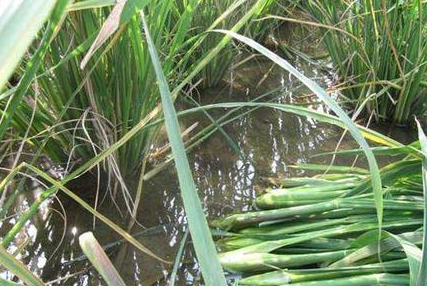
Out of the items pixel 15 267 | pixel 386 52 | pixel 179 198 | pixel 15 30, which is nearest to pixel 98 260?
pixel 15 267

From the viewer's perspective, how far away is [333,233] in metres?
0.97

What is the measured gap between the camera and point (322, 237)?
98 cm

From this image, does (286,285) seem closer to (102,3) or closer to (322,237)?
(322,237)

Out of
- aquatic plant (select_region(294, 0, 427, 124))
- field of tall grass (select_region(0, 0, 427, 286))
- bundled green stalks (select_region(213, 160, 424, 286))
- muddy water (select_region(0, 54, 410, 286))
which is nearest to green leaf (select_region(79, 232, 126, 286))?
field of tall grass (select_region(0, 0, 427, 286))

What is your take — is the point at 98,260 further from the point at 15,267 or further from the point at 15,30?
the point at 15,30

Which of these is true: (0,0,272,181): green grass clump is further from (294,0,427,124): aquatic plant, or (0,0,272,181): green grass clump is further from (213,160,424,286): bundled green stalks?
(294,0,427,124): aquatic plant

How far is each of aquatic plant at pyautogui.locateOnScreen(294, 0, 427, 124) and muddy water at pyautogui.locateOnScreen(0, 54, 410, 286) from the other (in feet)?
0.35

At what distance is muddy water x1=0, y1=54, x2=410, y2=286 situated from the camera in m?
1.01

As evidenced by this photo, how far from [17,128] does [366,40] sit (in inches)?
41.0

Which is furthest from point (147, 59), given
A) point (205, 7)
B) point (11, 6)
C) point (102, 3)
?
point (11, 6)

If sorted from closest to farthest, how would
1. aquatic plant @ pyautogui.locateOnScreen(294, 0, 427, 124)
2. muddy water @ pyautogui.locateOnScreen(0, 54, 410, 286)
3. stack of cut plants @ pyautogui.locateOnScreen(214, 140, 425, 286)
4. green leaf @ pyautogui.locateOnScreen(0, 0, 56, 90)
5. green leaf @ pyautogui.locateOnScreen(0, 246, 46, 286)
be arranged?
green leaf @ pyautogui.locateOnScreen(0, 0, 56, 90)
green leaf @ pyautogui.locateOnScreen(0, 246, 46, 286)
stack of cut plants @ pyautogui.locateOnScreen(214, 140, 425, 286)
muddy water @ pyautogui.locateOnScreen(0, 54, 410, 286)
aquatic plant @ pyautogui.locateOnScreen(294, 0, 427, 124)

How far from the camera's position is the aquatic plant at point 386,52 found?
1.47 m

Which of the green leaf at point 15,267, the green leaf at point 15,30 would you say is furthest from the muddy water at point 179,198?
the green leaf at point 15,30

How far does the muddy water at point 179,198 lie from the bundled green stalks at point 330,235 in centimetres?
12
